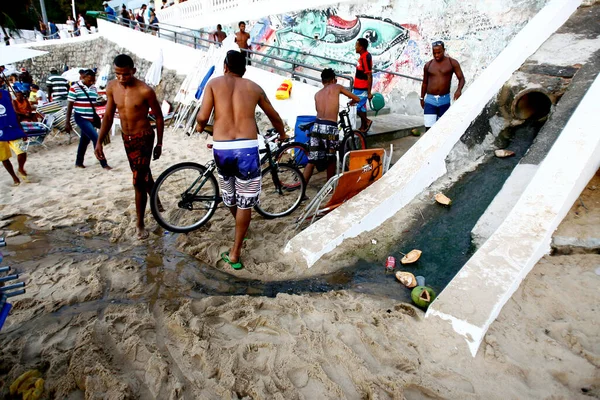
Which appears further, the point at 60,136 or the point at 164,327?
the point at 60,136

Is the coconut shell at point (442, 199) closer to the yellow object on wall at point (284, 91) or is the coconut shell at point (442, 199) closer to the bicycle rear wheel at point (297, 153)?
the bicycle rear wheel at point (297, 153)

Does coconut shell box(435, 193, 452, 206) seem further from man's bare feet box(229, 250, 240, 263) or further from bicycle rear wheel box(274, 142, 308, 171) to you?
man's bare feet box(229, 250, 240, 263)

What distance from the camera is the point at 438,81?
19.2 ft

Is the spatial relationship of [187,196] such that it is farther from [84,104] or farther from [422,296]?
[84,104]

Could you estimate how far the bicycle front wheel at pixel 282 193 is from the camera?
4844 millimetres

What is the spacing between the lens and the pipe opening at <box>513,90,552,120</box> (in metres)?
4.96

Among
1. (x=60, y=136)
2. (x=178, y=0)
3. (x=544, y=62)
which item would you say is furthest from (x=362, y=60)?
(x=178, y=0)

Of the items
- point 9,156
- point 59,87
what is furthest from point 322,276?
point 59,87

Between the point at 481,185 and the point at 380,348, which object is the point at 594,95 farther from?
the point at 380,348

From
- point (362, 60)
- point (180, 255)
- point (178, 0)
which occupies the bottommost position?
point (180, 255)

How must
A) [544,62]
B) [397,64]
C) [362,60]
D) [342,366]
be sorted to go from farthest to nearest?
[397,64] → [362,60] → [544,62] → [342,366]

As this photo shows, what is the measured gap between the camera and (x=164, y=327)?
2.82 meters

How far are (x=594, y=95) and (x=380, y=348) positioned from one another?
3.51m

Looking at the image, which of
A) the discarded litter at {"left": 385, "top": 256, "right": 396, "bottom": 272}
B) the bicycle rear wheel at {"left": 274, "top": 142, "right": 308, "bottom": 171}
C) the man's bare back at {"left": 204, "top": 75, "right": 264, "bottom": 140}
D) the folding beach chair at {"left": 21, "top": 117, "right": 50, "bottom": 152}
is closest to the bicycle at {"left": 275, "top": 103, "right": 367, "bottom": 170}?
the bicycle rear wheel at {"left": 274, "top": 142, "right": 308, "bottom": 171}
